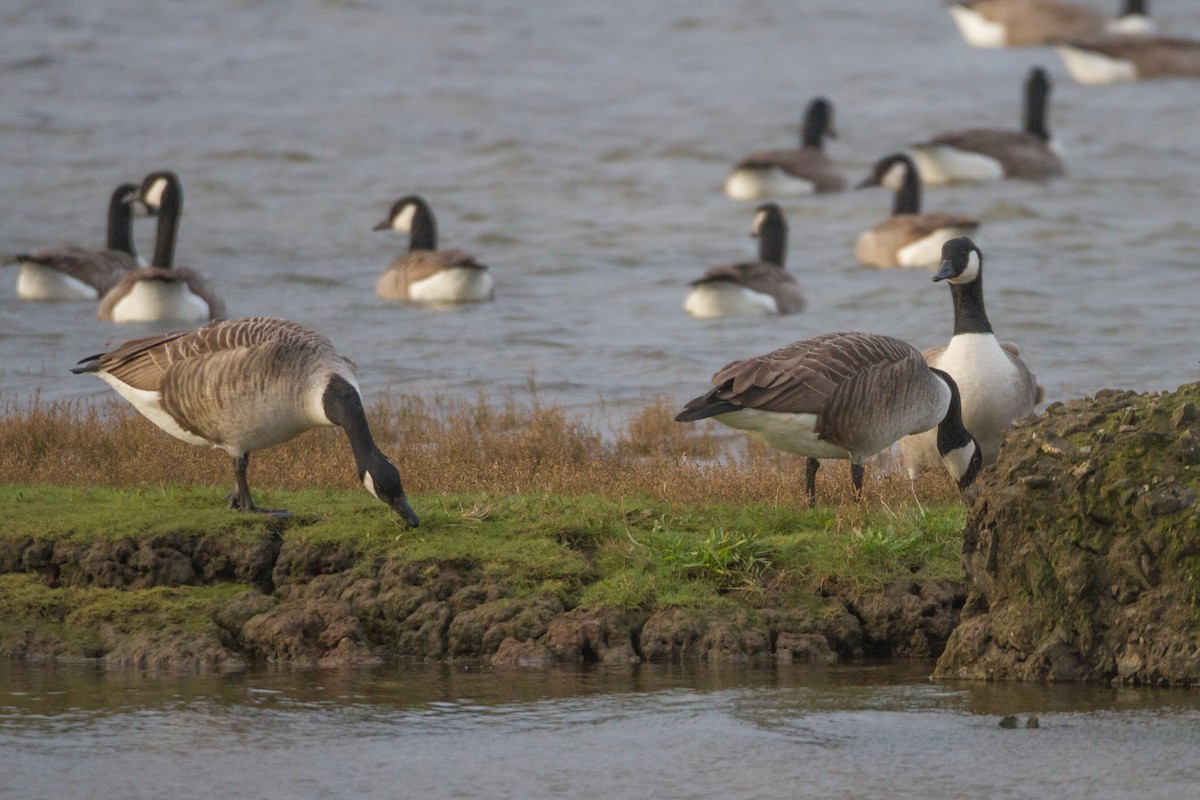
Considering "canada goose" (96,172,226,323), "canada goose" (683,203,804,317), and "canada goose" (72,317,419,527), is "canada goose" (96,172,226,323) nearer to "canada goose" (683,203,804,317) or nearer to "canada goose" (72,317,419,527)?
"canada goose" (683,203,804,317)

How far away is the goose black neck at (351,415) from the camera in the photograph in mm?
8273

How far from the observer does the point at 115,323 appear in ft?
57.4

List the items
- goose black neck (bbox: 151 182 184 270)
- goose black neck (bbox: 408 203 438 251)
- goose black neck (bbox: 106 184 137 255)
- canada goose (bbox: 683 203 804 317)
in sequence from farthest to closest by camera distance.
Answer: goose black neck (bbox: 408 203 438 251) < goose black neck (bbox: 106 184 137 255) < goose black neck (bbox: 151 182 184 270) < canada goose (bbox: 683 203 804 317)

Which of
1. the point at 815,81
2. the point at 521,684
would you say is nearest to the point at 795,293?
the point at 521,684

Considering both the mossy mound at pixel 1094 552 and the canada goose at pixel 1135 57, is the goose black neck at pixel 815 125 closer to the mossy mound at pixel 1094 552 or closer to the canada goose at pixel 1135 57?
the canada goose at pixel 1135 57

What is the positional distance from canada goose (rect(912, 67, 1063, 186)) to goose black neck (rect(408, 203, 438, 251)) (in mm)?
8876

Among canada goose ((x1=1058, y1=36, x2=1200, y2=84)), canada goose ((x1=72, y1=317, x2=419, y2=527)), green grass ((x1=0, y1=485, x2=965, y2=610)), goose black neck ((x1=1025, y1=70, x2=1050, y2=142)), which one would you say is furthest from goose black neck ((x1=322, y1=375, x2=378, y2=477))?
canada goose ((x1=1058, y1=36, x2=1200, y2=84))

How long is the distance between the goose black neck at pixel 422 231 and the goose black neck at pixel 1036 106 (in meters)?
11.4

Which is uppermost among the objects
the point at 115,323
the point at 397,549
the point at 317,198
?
the point at 317,198

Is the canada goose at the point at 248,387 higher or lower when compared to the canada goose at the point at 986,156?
lower

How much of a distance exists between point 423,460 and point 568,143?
64.8 ft

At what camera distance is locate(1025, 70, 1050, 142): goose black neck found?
27.5 metres

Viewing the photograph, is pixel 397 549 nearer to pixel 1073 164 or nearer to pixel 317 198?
pixel 317 198


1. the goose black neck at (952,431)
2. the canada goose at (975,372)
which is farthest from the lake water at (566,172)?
the goose black neck at (952,431)
